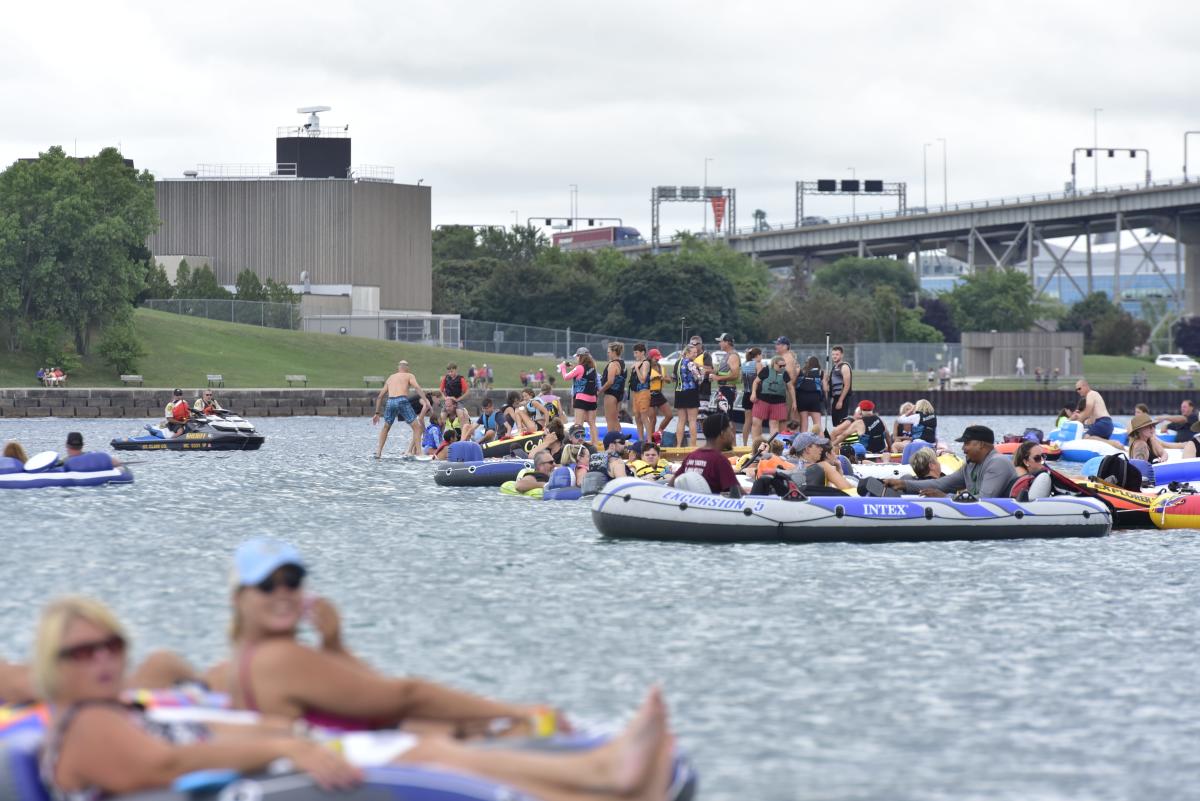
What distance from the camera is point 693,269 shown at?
121938mm

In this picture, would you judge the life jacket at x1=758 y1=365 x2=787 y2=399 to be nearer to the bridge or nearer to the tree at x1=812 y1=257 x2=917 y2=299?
the bridge

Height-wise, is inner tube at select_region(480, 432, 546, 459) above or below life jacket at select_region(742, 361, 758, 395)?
below

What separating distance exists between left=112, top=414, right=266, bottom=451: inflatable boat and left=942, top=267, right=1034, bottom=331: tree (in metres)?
110

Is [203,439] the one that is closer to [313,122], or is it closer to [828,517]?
[828,517]

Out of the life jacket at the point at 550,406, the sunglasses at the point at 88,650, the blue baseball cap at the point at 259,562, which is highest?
the life jacket at the point at 550,406

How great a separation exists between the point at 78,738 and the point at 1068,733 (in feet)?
24.2

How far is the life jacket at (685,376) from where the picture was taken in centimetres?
3375

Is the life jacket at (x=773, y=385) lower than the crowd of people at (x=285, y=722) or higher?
higher

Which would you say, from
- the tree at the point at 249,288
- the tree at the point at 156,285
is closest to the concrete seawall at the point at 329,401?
the tree at the point at 249,288

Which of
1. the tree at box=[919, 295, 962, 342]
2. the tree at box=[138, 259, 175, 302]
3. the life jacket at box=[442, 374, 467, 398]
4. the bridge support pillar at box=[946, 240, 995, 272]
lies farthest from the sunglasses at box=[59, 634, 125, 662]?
the bridge support pillar at box=[946, 240, 995, 272]

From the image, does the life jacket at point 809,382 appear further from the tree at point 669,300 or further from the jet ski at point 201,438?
the tree at point 669,300

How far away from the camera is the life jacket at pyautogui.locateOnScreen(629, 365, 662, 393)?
113ft

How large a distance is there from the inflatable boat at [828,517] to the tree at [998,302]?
127 metres

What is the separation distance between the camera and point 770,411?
3362 centimetres
